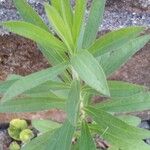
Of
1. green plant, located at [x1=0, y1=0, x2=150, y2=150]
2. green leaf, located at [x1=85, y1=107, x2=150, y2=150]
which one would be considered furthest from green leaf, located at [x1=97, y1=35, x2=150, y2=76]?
green leaf, located at [x1=85, y1=107, x2=150, y2=150]

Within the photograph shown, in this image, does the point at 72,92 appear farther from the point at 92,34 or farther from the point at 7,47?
the point at 7,47

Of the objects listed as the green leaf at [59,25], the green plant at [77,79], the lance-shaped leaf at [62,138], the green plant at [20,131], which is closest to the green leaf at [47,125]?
the green plant at [77,79]

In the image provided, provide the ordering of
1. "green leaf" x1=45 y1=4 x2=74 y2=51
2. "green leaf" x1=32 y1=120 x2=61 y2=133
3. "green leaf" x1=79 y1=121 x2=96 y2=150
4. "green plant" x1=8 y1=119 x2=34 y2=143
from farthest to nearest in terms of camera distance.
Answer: "green plant" x1=8 y1=119 x2=34 y2=143
"green leaf" x1=32 y1=120 x2=61 y2=133
"green leaf" x1=79 y1=121 x2=96 y2=150
"green leaf" x1=45 y1=4 x2=74 y2=51

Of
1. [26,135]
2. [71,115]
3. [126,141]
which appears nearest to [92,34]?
[71,115]

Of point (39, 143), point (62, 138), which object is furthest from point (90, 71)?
point (39, 143)

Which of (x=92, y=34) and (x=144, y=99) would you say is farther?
(x=144, y=99)

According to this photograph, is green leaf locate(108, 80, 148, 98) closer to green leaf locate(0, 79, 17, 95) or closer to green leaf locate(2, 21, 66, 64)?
green leaf locate(2, 21, 66, 64)
